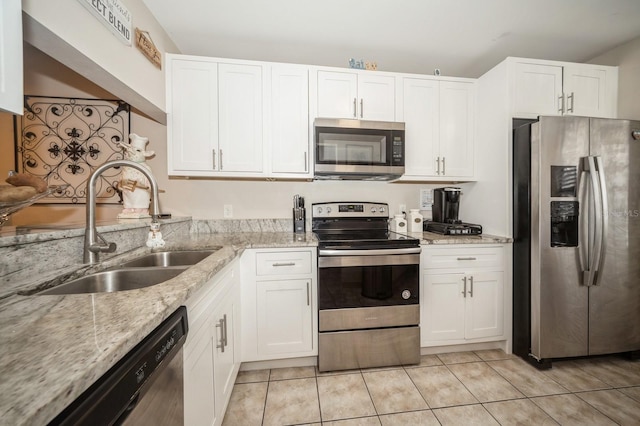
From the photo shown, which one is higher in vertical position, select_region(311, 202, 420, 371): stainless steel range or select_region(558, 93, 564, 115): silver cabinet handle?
select_region(558, 93, 564, 115): silver cabinet handle

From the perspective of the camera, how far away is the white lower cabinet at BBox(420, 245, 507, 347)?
188 centimetres

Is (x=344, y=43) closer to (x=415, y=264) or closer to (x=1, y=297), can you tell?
(x=415, y=264)

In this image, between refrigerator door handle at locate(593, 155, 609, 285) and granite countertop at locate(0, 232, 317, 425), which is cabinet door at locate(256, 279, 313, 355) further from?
refrigerator door handle at locate(593, 155, 609, 285)

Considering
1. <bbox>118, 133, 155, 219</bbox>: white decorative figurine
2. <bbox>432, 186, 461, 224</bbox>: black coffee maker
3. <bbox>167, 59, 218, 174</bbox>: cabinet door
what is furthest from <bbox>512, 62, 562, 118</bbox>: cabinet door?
<bbox>118, 133, 155, 219</bbox>: white decorative figurine

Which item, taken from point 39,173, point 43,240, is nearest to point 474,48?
point 43,240

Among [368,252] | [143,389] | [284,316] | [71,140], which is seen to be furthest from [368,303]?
[71,140]

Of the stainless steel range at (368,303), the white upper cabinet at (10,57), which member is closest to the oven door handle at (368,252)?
the stainless steel range at (368,303)

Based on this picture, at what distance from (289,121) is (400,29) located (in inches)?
44.8

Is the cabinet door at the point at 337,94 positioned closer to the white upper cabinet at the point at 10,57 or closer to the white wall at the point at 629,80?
the white upper cabinet at the point at 10,57

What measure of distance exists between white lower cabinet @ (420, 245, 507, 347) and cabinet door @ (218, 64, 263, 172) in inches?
64.1

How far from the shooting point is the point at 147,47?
1644mm

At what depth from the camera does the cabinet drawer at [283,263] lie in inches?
67.1

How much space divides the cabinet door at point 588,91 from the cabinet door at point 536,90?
0.09 meters

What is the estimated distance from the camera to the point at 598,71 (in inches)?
80.7
